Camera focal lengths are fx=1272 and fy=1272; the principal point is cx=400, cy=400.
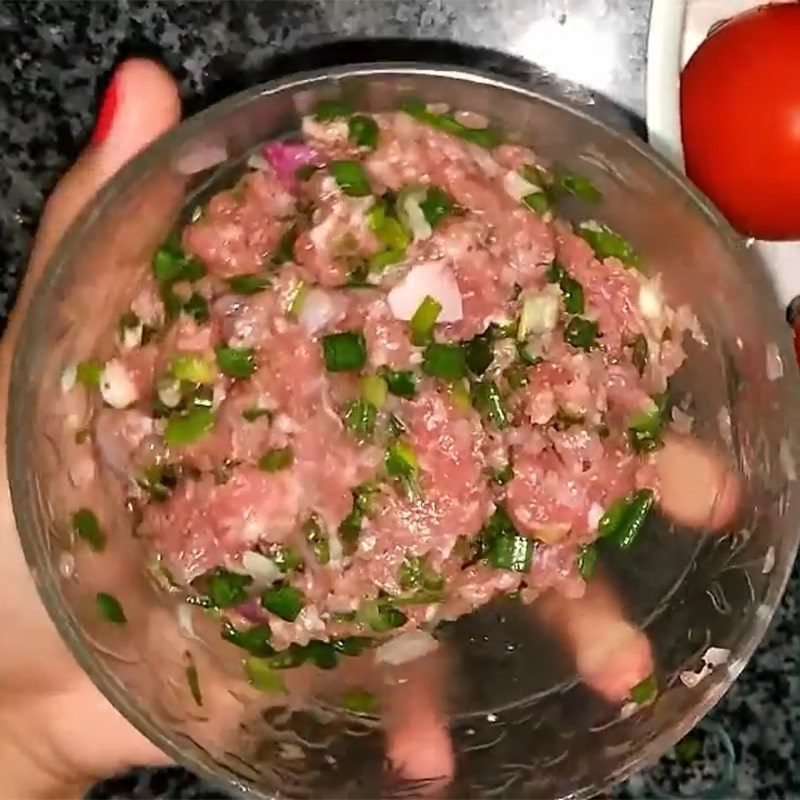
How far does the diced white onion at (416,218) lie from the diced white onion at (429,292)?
0.02 metres

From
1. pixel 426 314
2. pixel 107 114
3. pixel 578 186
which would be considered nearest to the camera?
pixel 426 314

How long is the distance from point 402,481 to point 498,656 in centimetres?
19

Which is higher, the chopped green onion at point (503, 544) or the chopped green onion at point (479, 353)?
the chopped green onion at point (479, 353)

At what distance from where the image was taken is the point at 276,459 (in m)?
0.68

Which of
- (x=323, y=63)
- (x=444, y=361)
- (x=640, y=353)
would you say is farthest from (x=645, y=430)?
(x=323, y=63)

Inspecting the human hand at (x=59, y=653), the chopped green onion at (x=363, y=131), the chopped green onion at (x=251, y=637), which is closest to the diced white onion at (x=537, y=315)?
the chopped green onion at (x=363, y=131)

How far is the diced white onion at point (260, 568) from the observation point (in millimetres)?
702

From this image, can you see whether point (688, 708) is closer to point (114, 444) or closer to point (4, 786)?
point (114, 444)

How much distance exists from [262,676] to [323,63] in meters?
0.47

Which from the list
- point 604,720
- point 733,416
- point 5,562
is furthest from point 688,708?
point 5,562

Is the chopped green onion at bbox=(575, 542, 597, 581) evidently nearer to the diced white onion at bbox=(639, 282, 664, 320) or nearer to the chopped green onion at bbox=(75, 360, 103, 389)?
the diced white onion at bbox=(639, 282, 664, 320)

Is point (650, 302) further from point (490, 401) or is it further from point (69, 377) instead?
point (69, 377)

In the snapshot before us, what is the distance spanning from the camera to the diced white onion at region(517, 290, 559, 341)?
27.2 inches

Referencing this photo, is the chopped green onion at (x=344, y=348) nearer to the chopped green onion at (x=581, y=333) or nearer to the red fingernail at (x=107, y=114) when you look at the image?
the chopped green onion at (x=581, y=333)
